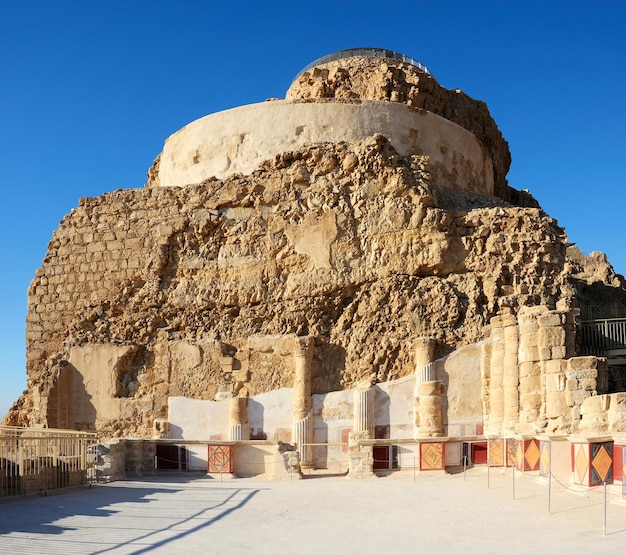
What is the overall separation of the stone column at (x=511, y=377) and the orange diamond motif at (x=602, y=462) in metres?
5.49

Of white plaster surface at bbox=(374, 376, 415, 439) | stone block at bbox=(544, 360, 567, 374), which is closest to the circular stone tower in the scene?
white plaster surface at bbox=(374, 376, 415, 439)

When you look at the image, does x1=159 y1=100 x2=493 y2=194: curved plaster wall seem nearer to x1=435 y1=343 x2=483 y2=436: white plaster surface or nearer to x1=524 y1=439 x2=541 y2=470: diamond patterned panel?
x1=435 y1=343 x2=483 y2=436: white plaster surface

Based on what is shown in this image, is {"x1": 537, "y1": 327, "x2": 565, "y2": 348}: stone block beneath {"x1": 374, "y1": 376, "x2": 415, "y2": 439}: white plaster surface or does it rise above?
above

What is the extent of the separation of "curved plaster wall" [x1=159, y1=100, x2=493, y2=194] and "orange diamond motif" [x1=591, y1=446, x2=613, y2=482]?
36.1 ft

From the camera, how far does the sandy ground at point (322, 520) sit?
26.7 feet

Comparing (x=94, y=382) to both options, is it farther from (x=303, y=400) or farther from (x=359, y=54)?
(x=359, y=54)

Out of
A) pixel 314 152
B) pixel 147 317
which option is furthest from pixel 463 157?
pixel 147 317

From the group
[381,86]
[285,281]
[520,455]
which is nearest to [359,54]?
[381,86]

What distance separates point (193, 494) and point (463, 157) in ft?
41.2

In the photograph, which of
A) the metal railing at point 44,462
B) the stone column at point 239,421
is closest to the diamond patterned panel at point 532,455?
the stone column at point 239,421

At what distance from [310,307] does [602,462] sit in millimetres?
9035

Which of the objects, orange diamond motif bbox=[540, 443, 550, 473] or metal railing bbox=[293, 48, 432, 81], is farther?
metal railing bbox=[293, 48, 432, 81]

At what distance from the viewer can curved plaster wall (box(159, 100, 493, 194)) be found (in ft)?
66.5

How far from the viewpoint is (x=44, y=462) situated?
502 inches
